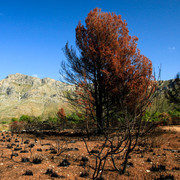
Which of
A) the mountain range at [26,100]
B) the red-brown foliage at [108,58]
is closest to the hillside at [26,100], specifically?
the mountain range at [26,100]

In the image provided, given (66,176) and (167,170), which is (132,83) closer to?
(167,170)

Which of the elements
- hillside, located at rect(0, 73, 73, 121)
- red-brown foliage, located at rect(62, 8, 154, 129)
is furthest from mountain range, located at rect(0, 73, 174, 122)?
red-brown foliage, located at rect(62, 8, 154, 129)

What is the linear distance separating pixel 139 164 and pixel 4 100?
179574 millimetres

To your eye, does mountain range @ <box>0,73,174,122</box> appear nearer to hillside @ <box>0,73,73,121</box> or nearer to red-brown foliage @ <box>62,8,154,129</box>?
hillside @ <box>0,73,73,121</box>

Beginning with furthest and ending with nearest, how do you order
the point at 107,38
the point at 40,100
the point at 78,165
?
the point at 40,100 → the point at 107,38 → the point at 78,165

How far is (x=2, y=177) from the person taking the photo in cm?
408

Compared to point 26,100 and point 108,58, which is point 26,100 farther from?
point 108,58

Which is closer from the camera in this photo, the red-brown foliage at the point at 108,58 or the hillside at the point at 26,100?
the red-brown foliage at the point at 108,58

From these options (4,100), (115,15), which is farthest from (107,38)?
(4,100)

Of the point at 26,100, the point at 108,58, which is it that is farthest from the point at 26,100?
the point at 108,58

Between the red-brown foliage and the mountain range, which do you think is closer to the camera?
the red-brown foliage

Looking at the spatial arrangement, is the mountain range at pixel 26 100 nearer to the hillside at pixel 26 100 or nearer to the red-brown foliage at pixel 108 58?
the hillside at pixel 26 100

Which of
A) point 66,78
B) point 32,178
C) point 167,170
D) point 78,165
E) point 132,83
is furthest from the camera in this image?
point 66,78

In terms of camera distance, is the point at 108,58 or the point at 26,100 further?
the point at 26,100
